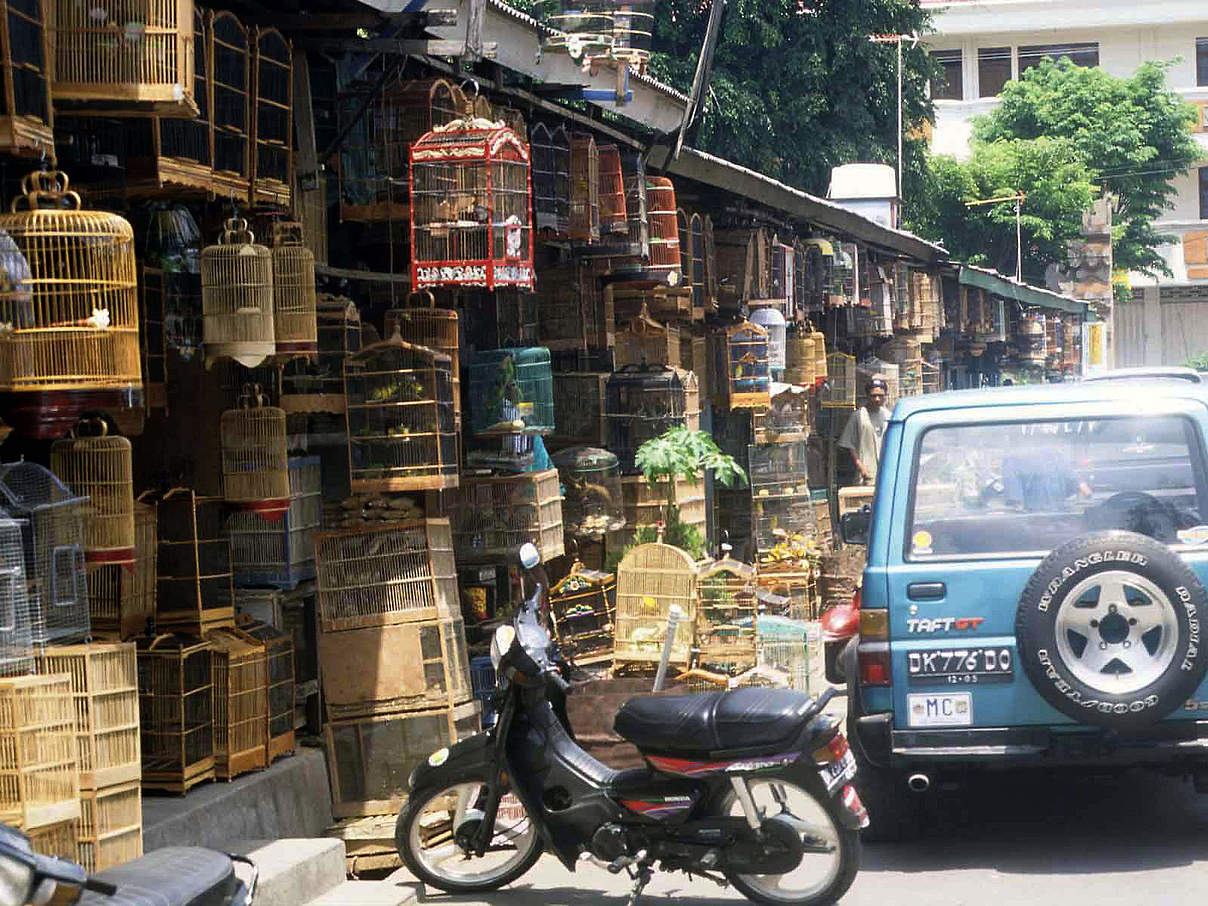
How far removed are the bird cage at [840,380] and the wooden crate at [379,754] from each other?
10823 millimetres

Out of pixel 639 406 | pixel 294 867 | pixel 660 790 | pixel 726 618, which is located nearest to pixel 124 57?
pixel 294 867

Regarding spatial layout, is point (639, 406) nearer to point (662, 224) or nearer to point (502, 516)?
point (662, 224)

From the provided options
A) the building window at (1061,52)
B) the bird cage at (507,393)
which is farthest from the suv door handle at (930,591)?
the building window at (1061,52)

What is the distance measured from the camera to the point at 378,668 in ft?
27.3

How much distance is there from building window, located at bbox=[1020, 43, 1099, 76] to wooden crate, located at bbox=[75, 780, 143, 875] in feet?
177

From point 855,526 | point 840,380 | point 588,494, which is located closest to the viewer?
point 855,526

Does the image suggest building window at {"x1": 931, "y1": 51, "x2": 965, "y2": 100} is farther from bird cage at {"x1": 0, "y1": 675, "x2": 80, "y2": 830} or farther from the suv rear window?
bird cage at {"x1": 0, "y1": 675, "x2": 80, "y2": 830}

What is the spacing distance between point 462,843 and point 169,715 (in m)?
1.36

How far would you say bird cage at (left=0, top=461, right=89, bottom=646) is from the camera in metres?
6.12

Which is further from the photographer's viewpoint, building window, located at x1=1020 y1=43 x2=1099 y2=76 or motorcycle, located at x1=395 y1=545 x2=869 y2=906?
building window, located at x1=1020 y1=43 x2=1099 y2=76

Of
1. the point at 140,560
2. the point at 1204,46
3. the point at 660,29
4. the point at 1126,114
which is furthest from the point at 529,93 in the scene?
the point at 1204,46

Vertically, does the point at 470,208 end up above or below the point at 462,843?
above

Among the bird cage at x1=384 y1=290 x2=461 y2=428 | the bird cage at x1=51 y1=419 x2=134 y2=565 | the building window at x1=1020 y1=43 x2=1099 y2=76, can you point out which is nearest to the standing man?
the bird cage at x1=384 y1=290 x2=461 y2=428

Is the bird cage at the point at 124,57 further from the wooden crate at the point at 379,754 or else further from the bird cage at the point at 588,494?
the bird cage at the point at 588,494
